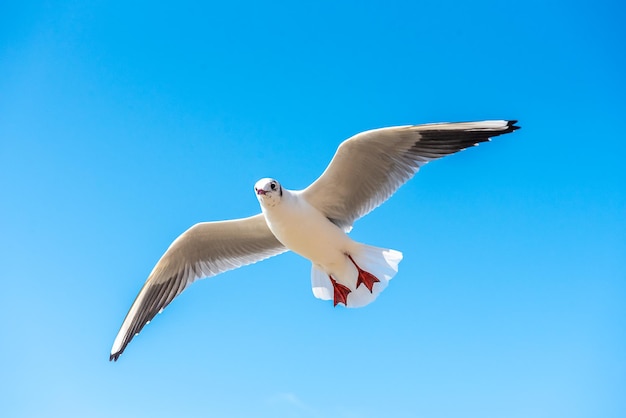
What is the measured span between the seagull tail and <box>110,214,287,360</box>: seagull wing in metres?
0.88

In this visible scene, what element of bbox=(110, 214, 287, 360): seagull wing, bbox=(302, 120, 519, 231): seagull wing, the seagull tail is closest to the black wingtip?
bbox=(302, 120, 519, 231): seagull wing

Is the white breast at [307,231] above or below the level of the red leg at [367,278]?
above

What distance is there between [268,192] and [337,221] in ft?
3.33

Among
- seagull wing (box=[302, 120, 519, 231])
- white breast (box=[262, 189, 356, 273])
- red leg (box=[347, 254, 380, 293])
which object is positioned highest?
seagull wing (box=[302, 120, 519, 231])

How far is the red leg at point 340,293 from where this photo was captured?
21.7 ft

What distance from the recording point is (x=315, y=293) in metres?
6.74

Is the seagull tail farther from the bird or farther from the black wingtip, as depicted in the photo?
the black wingtip

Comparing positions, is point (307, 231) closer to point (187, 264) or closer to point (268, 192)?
point (268, 192)

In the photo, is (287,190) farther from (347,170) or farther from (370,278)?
(370,278)

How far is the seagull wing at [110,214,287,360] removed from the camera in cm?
714

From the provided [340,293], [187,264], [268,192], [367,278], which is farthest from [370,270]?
[187,264]

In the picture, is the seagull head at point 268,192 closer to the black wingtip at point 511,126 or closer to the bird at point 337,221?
the bird at point 337,221

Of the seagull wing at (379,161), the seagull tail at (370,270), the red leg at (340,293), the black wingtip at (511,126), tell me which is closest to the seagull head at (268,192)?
the seagull wing at (379,161)

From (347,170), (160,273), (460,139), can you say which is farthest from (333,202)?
(160,273)
